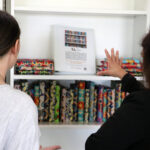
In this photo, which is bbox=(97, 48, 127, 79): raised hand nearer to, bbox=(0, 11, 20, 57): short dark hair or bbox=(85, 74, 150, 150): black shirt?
bbox=(85, 74, 150, 150): black shirt

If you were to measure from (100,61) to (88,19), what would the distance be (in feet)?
1.21

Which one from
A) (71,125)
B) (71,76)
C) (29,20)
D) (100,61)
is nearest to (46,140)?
(71,125)

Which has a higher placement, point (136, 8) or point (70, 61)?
point (136, 8)

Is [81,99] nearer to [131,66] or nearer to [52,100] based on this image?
[52,100]

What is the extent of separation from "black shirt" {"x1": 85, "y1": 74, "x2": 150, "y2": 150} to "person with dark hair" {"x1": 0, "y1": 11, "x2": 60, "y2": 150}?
0.25 meters

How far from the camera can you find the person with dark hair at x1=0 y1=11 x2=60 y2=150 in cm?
81

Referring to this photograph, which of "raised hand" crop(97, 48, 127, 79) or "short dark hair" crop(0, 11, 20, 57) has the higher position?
"short dark hair" crop(0, 11, 20, 57)

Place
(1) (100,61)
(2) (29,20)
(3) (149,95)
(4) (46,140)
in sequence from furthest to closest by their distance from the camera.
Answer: (4) (46,140)
(2) (29,20)
(1) (100,61)
(3) (149,95)

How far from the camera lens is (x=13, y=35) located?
879mm

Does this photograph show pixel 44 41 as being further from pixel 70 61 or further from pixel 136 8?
pixel 136 8

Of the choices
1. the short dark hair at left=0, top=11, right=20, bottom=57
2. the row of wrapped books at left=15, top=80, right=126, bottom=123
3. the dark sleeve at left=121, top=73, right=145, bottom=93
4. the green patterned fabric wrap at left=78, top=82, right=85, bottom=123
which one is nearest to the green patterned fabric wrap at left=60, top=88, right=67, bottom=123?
the row of wrapped books at left=15, top=80, right=126, bottom=123

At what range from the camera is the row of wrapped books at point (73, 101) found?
5.18 ft

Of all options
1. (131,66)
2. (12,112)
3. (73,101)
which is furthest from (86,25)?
(12,112)

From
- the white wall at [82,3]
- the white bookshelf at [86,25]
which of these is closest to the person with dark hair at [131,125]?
the white bookshelf at [86,25]
